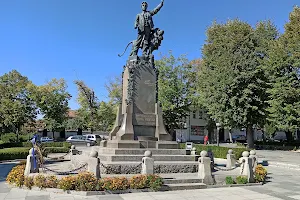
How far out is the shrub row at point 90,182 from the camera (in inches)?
390

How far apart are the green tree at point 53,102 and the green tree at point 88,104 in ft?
9.70

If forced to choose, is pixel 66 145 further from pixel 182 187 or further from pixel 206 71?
pixel 182 187

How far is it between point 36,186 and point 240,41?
29.4m

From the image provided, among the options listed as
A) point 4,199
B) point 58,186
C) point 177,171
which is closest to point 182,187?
point 177,171

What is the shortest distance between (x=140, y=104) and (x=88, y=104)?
39803mm

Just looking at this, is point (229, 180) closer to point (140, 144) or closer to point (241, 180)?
point (241, 180)

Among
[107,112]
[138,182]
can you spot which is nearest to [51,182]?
[138,182]

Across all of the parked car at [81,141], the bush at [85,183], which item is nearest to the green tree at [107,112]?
the parked car at [81,141]

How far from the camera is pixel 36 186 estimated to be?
1057 cm

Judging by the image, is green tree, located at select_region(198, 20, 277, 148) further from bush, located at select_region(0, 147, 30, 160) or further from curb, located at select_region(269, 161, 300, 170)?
bush, located at select_region(0, 147, 30, 160)

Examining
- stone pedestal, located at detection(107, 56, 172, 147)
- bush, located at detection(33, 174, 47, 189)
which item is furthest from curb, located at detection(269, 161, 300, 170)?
bush, located at detection(33, 174, 47, 189)

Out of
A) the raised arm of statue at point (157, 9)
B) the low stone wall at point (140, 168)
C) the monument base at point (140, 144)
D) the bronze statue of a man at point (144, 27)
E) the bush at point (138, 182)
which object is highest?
the raised arm of statue at point (157, 9)

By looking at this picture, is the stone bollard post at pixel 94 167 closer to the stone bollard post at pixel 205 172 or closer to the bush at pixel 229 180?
the stone bollard post at pixel 205 172

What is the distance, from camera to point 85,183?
9.89 m
